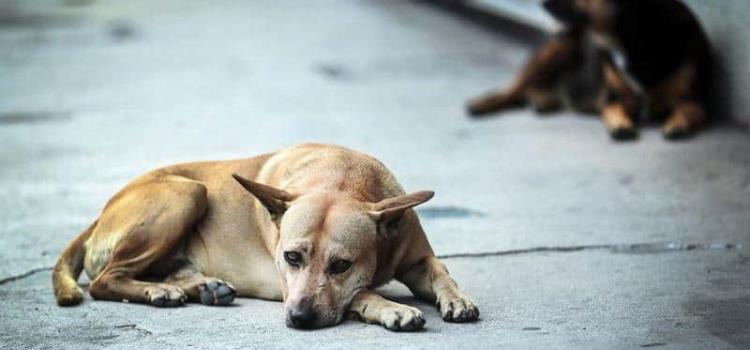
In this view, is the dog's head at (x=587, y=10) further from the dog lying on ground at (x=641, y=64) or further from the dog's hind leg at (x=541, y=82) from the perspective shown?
the dog's hind leg at (x=541, y=82)

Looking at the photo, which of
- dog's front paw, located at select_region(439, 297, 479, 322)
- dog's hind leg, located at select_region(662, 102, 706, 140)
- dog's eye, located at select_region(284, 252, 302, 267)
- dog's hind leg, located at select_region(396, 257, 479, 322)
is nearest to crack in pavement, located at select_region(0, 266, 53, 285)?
dog's eye, located at select_region(284, 252, 302, 267)

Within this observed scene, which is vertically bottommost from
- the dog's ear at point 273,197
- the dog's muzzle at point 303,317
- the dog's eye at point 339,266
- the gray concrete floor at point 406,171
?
the gray concrete floor at point 406,171

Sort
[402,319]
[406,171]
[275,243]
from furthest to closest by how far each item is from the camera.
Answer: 1. [406,171]
2. [275,243]
3. [402,319]

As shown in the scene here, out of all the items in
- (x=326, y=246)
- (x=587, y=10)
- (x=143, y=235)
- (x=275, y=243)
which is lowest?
(x=143, y=235)

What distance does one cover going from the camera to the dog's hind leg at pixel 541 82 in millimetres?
11141

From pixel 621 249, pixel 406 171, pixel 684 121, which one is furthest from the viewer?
pixel 684 121

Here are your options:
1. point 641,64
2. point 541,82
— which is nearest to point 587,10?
point 641,64

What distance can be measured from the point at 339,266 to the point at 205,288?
91 cm

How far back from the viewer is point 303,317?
17.3 ft

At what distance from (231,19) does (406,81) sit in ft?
22.2

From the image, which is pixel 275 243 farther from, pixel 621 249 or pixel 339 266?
pixel 621 249

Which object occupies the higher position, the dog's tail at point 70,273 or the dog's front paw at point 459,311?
the dog's front paw at point 459,311

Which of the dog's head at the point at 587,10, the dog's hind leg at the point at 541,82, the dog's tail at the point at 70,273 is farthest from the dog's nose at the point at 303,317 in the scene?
the dog's hind leg at the point at 541,82

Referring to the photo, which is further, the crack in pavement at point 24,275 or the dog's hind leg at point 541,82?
the dog's hind leg at point 541,82
